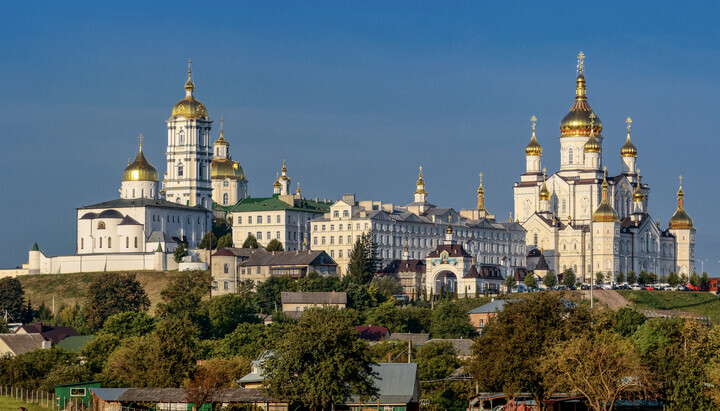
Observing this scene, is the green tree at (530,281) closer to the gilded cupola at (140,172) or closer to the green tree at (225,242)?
the green tree at (225,242)

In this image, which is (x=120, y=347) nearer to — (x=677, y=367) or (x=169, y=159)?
(x=677, y=367)

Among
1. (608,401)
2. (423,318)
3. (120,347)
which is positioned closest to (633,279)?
(423,318)

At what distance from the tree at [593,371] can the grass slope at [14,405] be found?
22501 mm

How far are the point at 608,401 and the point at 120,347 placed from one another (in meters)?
30.1

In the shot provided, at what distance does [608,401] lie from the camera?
61.8 metres

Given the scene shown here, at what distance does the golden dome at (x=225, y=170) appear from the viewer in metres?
167

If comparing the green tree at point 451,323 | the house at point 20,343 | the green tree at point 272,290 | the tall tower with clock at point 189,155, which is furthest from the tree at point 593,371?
the tall tower with clock at point 189,155

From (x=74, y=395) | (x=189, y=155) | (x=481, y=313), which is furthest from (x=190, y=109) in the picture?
(x=74, y=395)

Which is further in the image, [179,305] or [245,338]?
[179,305]

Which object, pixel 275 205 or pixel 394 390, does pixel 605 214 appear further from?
pixel 394 390

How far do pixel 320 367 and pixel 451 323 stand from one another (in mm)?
48153

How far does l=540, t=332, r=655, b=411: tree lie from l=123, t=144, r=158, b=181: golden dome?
87432mm

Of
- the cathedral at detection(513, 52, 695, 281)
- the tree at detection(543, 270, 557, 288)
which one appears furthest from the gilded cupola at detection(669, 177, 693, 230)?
the tree at detection(543, 270, 557, 288)

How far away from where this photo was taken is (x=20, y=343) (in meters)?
94.2
